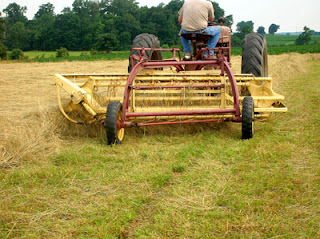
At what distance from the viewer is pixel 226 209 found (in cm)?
250

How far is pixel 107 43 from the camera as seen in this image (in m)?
47.1

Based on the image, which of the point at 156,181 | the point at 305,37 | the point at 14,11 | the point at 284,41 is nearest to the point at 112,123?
the point at 156,181

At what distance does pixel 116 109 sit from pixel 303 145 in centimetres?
213

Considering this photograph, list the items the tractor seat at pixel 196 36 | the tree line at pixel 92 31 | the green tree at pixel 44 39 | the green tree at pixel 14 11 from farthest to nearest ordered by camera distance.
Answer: the green tree at pixel 14 11
the green tree at pixel 44 39
the tree line at pixel 92 31
the tractor seat at pixel 196 36

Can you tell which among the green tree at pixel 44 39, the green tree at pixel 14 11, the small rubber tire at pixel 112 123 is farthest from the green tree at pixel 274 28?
the small rubber tire at pixel 112 123

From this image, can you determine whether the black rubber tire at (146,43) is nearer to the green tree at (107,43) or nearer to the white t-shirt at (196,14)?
the white t-shirt at (196,14)

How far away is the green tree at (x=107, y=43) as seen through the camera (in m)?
46.5

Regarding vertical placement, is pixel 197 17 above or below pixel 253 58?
above

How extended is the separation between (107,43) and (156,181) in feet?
151

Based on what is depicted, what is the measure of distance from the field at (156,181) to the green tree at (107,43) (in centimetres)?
4323

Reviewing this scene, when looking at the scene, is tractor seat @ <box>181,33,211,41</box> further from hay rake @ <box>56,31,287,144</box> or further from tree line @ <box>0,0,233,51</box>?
tree line @ <box>0,0,233,51</box>

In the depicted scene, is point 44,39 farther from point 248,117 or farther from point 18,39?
point 248,117

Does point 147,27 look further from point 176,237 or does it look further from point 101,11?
point 176,237

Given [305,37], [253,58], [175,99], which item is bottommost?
[175,99]
